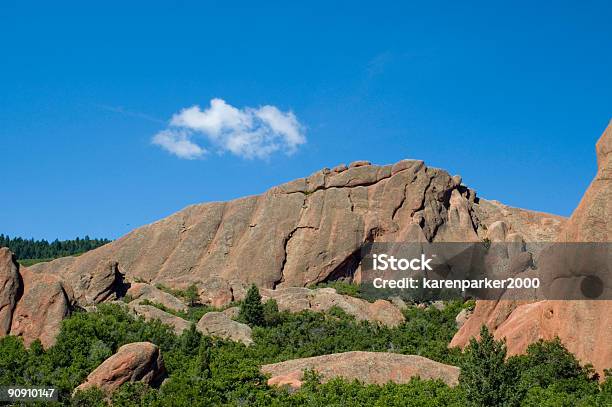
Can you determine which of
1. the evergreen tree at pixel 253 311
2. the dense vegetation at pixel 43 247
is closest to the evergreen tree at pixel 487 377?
the evergreen tree at pixel 253 311

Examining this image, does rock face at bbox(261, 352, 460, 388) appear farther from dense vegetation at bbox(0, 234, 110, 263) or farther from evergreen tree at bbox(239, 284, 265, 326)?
dense vegetation at bbox(0, 234, 110, 263)

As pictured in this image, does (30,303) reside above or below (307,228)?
below

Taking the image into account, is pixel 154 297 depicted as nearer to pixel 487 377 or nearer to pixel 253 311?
pixel 253 311

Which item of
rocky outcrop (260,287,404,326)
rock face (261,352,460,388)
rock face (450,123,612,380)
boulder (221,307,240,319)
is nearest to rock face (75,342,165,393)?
rock face (261,352,460,388)

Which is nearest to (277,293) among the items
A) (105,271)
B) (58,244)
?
(105,271)

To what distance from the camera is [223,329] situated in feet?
→ 167

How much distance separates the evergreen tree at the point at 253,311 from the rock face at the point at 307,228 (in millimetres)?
22478

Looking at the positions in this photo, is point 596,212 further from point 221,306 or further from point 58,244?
point 58,244

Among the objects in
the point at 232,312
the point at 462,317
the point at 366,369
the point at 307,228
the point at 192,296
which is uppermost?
the point at 307,228

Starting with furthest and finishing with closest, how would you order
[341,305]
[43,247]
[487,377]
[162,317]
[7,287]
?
[43,247] → [341,305] → [162,317] → [7,287] → [487,377]

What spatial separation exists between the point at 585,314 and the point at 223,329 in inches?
1082

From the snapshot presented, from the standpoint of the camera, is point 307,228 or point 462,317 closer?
point 462,317

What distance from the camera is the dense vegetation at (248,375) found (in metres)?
29.4

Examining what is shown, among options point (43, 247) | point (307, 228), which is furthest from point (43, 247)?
point (307, 228)
